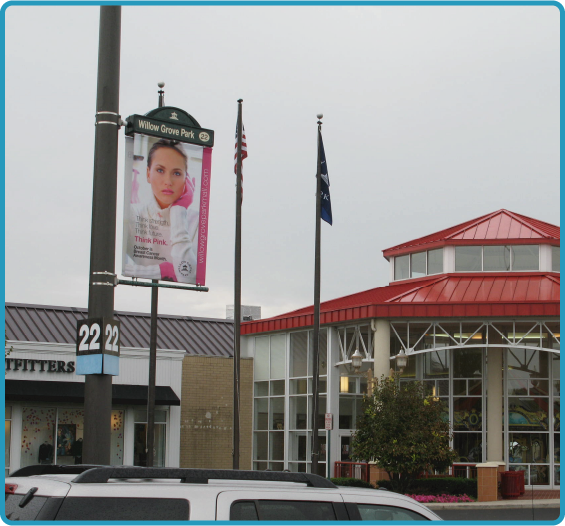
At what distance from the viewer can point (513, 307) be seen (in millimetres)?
27969

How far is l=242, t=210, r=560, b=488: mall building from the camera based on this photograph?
2903 cm

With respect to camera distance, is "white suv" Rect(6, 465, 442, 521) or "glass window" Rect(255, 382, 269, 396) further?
"glass window" Rect(255, 382, 269, 396)

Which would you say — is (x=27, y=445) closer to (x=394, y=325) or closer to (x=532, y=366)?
(x=394, y=325)

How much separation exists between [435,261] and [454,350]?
4.68 m

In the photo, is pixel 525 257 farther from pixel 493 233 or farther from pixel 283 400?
pixel 283 400

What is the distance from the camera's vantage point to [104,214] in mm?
8047

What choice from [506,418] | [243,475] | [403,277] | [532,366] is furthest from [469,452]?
[243,475]

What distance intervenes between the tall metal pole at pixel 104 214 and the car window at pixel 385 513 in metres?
2.94

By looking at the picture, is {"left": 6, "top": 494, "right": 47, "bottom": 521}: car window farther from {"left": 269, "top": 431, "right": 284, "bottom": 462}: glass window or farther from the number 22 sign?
{"left": 269, "top": 431, "right": 284, "bottom": 462}: glass window

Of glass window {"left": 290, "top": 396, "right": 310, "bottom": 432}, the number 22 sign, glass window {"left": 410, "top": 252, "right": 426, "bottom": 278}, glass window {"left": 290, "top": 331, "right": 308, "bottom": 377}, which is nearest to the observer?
the number 22 sign

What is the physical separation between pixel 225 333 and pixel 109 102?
105ft

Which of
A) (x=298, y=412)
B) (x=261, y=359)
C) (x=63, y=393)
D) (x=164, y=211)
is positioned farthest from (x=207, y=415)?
(x=164, y=211)

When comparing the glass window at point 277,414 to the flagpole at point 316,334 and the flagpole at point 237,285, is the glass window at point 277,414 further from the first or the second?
the flagpole at point 237,285

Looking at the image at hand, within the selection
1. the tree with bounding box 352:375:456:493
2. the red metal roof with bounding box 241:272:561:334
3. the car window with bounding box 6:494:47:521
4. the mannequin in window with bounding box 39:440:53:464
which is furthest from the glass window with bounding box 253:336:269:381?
the car window with bounding box 6:494:47:521
